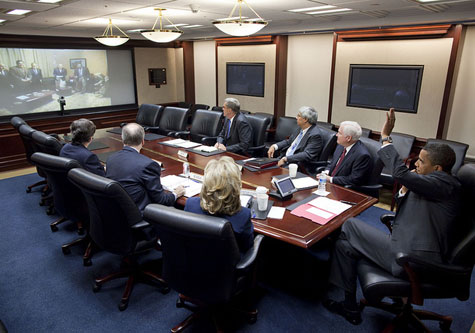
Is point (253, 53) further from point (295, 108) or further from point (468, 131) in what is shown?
point (468, 131)

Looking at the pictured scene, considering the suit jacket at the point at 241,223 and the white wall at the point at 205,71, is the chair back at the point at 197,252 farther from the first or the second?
the white wall at the point at 205,71

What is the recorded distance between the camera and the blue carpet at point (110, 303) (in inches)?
92.7

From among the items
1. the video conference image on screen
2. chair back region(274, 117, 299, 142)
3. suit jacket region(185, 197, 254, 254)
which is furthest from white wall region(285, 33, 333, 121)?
suit jacket region(185, 197, 254, 254)

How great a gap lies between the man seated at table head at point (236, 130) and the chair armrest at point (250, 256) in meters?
2.54

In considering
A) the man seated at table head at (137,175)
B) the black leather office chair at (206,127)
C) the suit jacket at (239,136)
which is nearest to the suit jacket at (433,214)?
the man seated at table head at (137,175)

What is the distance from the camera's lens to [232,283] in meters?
1.93

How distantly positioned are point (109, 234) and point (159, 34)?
2.76 metres

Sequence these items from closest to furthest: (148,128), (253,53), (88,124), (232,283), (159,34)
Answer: (232,283) → (88,124) → (159,34) → (148,128) → (253,53)

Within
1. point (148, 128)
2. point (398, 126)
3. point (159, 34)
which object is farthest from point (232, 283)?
point (148, 128)

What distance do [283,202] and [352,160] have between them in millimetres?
996

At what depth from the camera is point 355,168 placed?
321cm

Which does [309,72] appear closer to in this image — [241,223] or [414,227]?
[414,227]

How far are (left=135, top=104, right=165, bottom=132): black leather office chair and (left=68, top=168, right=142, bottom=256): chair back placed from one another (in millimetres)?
3792

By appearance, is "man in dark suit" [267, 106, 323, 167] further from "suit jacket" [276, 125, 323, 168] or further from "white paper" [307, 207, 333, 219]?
"white paper" [307, 207, 333, 219]
